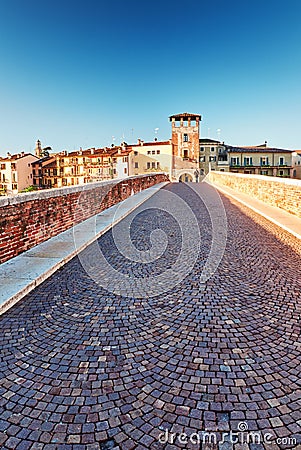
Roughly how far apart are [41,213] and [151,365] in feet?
18.0

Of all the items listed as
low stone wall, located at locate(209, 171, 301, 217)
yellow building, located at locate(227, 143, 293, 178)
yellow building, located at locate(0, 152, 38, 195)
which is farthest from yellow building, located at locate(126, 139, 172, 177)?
low stone wall, located at locate(209, 171, 301, 217)

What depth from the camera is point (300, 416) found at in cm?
244

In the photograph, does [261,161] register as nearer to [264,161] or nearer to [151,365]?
[264,161]

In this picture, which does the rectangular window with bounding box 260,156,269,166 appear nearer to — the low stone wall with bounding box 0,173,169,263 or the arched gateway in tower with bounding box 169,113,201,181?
the arched gateway in tower with bounding box 169,113,201,181

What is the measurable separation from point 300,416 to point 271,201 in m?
Result: 13.4

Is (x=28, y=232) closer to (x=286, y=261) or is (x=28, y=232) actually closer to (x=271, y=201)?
(x=286, y=261)

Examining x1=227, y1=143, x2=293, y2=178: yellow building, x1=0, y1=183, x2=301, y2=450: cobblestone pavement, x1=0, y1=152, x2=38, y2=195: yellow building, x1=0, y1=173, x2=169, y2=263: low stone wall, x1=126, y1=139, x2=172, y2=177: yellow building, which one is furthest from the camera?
x1=0, y1=152, x2=38, y2=195: yellow building

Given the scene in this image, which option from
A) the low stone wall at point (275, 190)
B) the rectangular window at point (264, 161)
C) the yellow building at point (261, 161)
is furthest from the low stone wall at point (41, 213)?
the rectangular window at point (264, 161)

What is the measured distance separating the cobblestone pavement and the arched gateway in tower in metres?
51.5

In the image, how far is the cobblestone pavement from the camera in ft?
7.71

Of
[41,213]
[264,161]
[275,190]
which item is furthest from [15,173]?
[41,213]

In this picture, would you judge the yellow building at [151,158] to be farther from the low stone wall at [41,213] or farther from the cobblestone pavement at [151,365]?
the cobblestone pavement at [151,365]

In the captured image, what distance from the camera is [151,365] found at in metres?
3.11

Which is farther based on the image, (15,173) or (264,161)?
(15,173)
